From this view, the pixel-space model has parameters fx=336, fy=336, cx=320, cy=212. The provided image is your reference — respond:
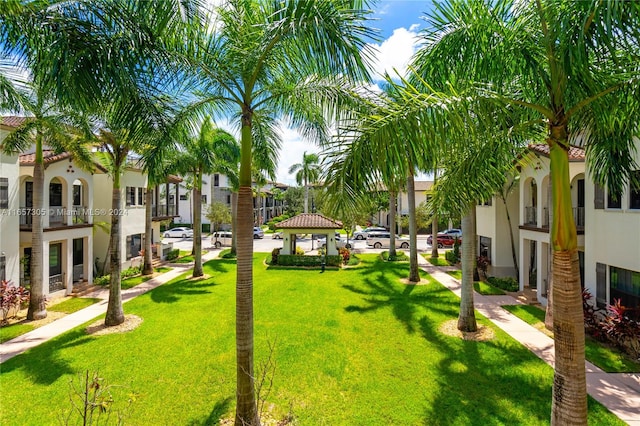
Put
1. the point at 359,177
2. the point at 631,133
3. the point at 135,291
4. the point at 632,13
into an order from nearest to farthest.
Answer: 1. the point at 632,13
2. the point at 359,177
3. the point at 631,133
4. the point at 135,291

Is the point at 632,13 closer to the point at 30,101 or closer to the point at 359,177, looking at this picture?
the point at 359,177

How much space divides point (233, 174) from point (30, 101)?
13577 millimetres

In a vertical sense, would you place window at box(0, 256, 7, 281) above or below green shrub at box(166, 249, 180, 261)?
above

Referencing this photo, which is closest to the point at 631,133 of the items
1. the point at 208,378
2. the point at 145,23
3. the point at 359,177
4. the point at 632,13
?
the point at 632,13

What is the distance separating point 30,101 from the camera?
1155 centimetres

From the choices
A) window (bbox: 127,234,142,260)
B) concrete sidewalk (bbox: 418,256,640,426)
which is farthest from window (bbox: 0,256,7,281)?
concrete sidewalk (bbox: 418,256,640,426)

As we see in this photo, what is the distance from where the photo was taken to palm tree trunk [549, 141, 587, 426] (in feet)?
15.0

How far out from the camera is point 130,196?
2270 centimetres

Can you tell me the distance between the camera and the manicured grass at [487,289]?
16.7 m

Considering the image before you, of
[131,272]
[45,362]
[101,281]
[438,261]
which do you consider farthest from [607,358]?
[131,272]

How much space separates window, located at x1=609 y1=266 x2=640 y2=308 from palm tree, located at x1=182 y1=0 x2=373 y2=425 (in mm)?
10547

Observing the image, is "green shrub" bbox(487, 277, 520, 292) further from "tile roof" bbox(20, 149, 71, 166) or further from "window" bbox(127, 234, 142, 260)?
"window" bbox(127, 234, 142, 260)

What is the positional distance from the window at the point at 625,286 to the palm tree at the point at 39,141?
60.4ft

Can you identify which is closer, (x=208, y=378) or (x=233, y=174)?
(x=208, y=378)
